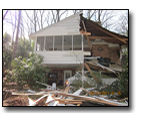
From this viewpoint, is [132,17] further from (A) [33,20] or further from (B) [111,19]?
(A) [33,20]

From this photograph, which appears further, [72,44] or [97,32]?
[97,32]

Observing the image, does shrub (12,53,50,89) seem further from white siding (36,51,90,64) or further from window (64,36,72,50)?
window (64,36,72,50)

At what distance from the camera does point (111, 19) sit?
18.5 meters

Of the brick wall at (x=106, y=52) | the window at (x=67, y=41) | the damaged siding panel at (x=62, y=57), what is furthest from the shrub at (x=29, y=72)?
the brick wall at (x=106, y=52)

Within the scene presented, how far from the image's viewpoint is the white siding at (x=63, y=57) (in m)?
10.4

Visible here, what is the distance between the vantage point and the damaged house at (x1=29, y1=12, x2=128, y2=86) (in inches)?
412

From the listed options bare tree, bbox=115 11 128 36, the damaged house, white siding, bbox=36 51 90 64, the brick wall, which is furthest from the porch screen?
bare tree, bbox=115 11 128 36

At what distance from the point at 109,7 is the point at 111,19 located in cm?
1330

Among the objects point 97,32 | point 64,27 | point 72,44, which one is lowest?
point 72,44

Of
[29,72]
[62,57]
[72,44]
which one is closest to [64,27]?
[72,44]

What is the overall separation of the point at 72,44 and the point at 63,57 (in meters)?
1.44

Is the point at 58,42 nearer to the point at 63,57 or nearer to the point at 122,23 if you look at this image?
the point at 63,57

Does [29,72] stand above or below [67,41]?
below

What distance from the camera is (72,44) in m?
10.5
